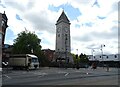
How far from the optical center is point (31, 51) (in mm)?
76875

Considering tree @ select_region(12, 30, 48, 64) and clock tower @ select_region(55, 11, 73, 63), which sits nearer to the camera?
tree @ select_region(12, 30, 48, 64)

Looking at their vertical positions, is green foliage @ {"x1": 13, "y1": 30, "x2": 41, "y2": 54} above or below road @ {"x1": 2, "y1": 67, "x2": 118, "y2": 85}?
above

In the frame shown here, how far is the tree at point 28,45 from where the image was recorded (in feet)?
252

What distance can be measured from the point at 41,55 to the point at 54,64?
4.84 m

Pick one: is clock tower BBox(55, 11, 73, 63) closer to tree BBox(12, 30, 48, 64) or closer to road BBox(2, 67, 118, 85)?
tree BBox(12, 30, 48, 64)

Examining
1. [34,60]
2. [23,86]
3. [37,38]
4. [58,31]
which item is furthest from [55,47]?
[23,86]

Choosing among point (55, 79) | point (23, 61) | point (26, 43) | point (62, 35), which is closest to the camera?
point (55, 79)

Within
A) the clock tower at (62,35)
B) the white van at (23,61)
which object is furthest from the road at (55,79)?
the clock tower at (62,35)

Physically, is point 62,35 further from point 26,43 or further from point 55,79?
point 55,79

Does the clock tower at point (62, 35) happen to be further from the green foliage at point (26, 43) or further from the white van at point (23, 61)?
the white van at point (23, 61)

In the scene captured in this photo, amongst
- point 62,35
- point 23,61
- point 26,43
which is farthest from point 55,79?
point 62,35

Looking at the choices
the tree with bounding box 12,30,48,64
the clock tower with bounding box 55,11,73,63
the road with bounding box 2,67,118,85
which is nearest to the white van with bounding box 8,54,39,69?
the road with bounding box 2,67,118,85

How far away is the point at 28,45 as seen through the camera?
79.0m

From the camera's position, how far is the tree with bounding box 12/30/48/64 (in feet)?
252
